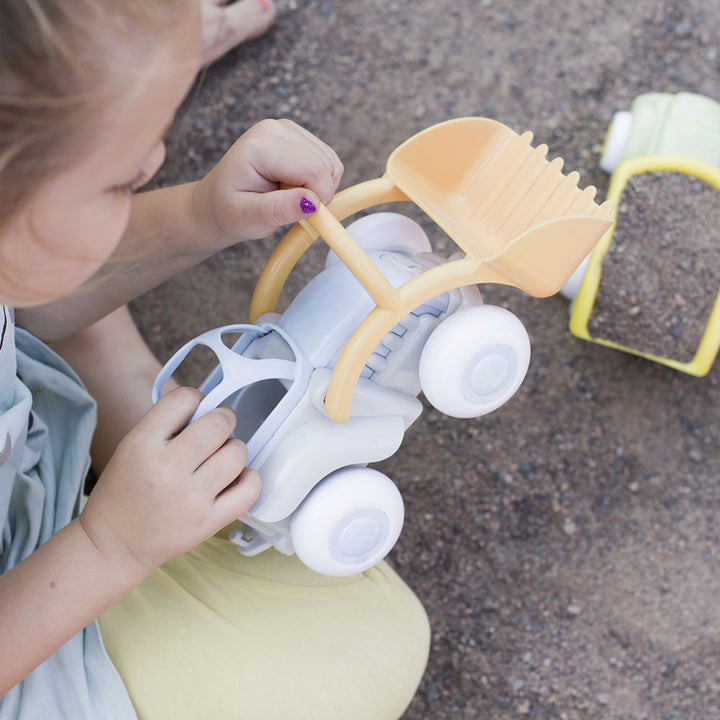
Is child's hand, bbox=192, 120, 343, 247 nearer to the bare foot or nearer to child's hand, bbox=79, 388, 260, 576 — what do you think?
child's hand, bbox=79, 388, 260, 576

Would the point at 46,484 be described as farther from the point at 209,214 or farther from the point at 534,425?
the point at 534,425

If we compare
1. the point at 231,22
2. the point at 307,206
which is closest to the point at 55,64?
the point at 307,206

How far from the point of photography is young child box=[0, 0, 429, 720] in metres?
0.45

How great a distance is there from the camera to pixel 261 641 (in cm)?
74

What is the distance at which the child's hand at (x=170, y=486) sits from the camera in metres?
0.59

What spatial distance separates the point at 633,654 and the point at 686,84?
752 mm

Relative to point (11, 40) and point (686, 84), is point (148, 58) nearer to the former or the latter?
point (11, 40)

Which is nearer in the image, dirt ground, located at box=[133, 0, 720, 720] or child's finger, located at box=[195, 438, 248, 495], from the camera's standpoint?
child's finger, located at box=[195, 438, 248, 495]

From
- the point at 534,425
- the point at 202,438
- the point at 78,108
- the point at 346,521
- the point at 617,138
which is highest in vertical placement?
the point at 78,108

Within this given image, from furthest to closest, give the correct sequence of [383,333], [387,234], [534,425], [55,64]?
[534,425] → [387,234] → [383,333] → [55,64]

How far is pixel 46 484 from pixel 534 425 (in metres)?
0.59

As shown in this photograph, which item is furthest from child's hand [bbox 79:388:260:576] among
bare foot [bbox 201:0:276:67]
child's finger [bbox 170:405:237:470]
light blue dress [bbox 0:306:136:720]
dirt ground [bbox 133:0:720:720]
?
bare foot [bbox 201:0:276:67]

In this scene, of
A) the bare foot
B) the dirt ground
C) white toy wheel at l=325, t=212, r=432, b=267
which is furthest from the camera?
the bare foot

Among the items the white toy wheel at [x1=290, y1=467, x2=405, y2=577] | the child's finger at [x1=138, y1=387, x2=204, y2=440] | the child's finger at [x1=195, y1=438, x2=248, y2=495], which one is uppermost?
the child's finger at [x1=138, y1=387, x2=204, y2=440]
